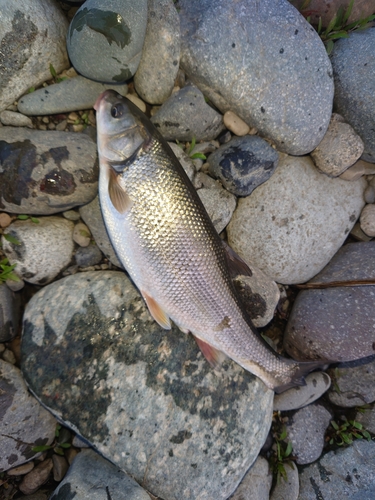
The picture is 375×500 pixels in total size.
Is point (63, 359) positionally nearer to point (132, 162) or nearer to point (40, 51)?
point (132, 162)

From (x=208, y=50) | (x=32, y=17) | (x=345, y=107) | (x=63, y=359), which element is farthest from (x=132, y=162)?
(x=345, y=107)

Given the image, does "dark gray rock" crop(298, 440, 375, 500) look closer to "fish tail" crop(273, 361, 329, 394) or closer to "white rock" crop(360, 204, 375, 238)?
"fish tail" crop(273, 361, 329, 394)

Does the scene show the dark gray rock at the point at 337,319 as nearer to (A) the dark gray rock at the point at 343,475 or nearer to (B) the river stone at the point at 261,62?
(A) the dark gray rock at the point at 343,475

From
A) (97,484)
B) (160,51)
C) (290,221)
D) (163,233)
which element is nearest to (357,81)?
(290,221)

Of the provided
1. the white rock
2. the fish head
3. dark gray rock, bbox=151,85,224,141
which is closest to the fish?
the fish head

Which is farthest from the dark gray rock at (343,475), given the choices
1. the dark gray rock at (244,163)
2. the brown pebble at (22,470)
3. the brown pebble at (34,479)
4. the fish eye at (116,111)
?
the fish eye at (116,111)
